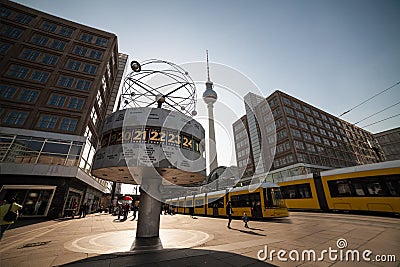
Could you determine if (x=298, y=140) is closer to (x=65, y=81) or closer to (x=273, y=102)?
(x=273, y=102)

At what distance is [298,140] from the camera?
4303cm

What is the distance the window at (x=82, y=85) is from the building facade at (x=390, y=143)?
98.6 m

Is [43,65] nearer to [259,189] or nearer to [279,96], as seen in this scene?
[259,189]

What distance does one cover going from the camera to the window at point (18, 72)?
21.6m

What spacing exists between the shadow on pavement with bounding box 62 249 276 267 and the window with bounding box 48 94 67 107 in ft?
A: 80.5

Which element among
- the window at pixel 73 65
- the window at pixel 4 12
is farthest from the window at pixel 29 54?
the window at pixel 4 12

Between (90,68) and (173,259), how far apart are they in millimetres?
30782

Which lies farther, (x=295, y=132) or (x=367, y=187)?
(x=295, y=132)

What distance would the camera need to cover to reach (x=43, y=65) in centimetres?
2344

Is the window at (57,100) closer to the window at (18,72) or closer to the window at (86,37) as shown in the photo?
the window at (18,72)

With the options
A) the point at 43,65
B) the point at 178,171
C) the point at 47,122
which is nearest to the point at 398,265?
the point at 178,171

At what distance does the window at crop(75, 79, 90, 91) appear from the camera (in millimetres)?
24000

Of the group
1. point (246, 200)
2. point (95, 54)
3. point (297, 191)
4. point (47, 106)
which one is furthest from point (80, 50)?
point (297, 191)

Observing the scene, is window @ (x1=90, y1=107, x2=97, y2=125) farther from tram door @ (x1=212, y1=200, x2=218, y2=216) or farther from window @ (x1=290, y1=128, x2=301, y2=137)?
window @ (x1=290, y1=128, x2=301, y2=137)
